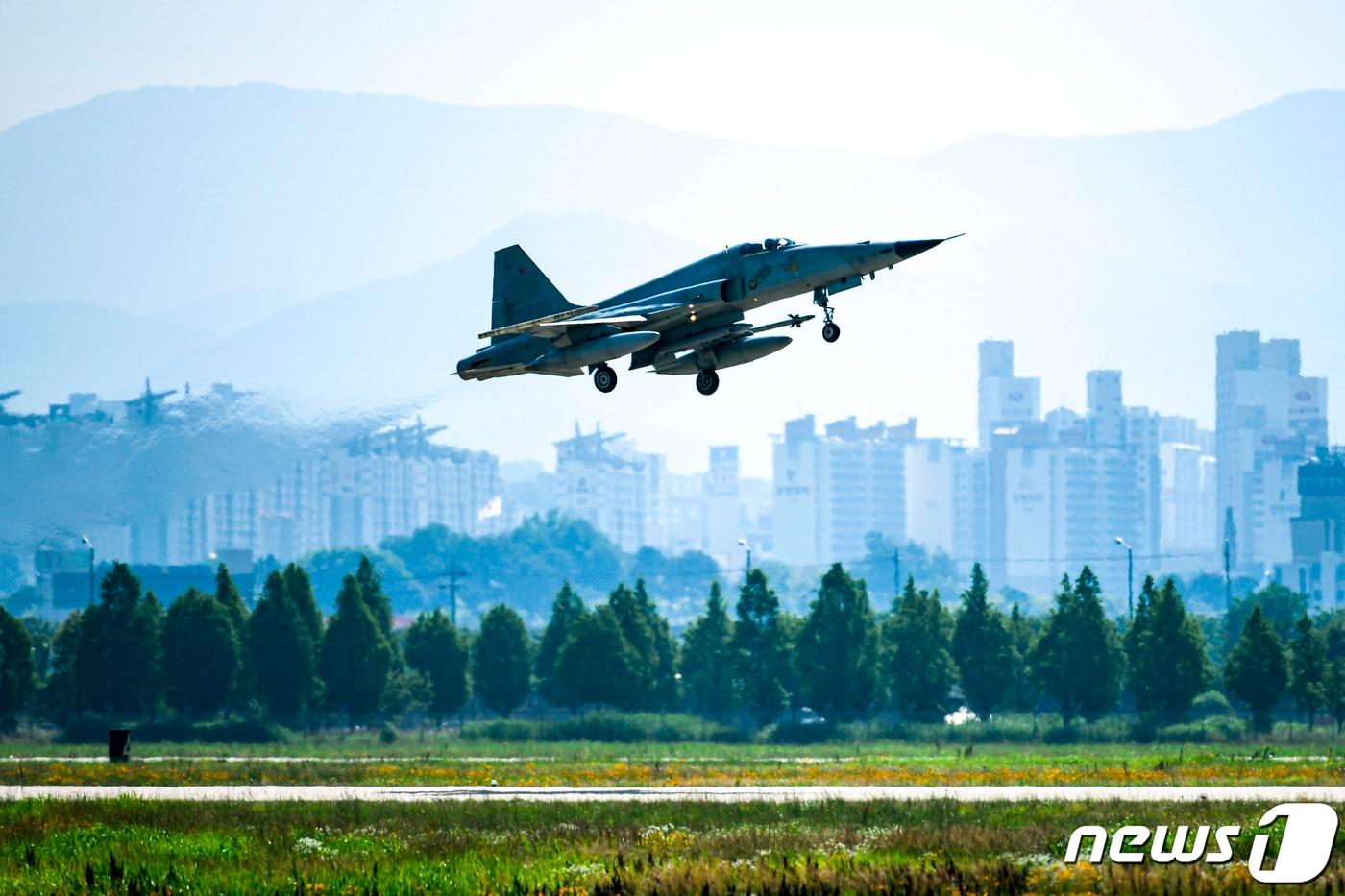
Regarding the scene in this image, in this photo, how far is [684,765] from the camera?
60.2 metres

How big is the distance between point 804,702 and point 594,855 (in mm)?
55190

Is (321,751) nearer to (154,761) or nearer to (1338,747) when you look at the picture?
(154,761)

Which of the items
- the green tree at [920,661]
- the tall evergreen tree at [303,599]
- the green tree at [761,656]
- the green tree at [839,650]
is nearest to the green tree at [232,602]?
the tall evergreen tree at [303,599]

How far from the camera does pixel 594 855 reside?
33.6 m

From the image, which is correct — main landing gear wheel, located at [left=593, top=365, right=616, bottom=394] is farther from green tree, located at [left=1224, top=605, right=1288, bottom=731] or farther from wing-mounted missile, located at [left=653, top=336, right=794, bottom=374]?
green tree, located at [left=1224, top=605, right=1288, bottom=731]

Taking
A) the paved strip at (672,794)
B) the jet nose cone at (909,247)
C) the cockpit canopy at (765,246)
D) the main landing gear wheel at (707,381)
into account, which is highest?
the cockpit canopy at (765,246)

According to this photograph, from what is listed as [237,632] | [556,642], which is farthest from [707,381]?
[556,642]

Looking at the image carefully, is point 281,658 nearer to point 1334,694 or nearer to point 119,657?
point 119,657

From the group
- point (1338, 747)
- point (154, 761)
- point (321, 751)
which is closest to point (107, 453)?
point (321, 751)

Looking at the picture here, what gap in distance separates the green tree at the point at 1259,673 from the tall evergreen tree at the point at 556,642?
30.0 meters

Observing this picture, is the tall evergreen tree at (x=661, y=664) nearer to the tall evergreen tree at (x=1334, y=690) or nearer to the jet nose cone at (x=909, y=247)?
the tall evergreen tree at (x=1334, y=690)

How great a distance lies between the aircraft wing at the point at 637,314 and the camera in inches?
1909

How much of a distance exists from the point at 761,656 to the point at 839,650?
12.3 ft

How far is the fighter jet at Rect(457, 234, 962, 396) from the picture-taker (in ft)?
155
